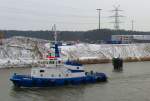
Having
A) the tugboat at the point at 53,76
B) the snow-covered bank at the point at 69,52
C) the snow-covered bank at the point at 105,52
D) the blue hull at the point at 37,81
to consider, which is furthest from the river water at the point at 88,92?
the snow-covered bank at the point at 105,52

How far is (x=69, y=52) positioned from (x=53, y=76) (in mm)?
42662

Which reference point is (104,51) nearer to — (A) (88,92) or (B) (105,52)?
(B) (105,52)

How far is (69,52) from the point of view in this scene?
94.3 metres

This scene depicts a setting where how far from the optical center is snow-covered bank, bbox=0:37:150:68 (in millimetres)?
81375

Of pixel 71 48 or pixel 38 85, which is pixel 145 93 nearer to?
pixel 38 85

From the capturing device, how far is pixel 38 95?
149 feet

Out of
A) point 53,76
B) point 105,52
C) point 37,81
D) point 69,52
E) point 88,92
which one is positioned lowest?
point 88,92

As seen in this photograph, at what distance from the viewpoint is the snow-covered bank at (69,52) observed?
267 ft

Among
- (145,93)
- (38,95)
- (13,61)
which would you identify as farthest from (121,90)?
(13,61)

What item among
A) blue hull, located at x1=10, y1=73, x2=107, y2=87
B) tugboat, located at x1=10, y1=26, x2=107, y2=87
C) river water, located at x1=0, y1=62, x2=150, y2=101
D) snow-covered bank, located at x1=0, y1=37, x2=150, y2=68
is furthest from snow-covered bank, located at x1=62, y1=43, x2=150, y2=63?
blue hull, located at x1=10, y1=73, x2=107, y2=87

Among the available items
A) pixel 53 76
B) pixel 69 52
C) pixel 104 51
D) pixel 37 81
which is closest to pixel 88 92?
pixel 53 76

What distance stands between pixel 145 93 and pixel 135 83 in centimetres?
795

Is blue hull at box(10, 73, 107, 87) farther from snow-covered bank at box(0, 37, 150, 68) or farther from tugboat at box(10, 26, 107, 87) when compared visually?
snow-covered bank at box(0, 37, 150, 68)

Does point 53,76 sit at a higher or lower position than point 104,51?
lower
